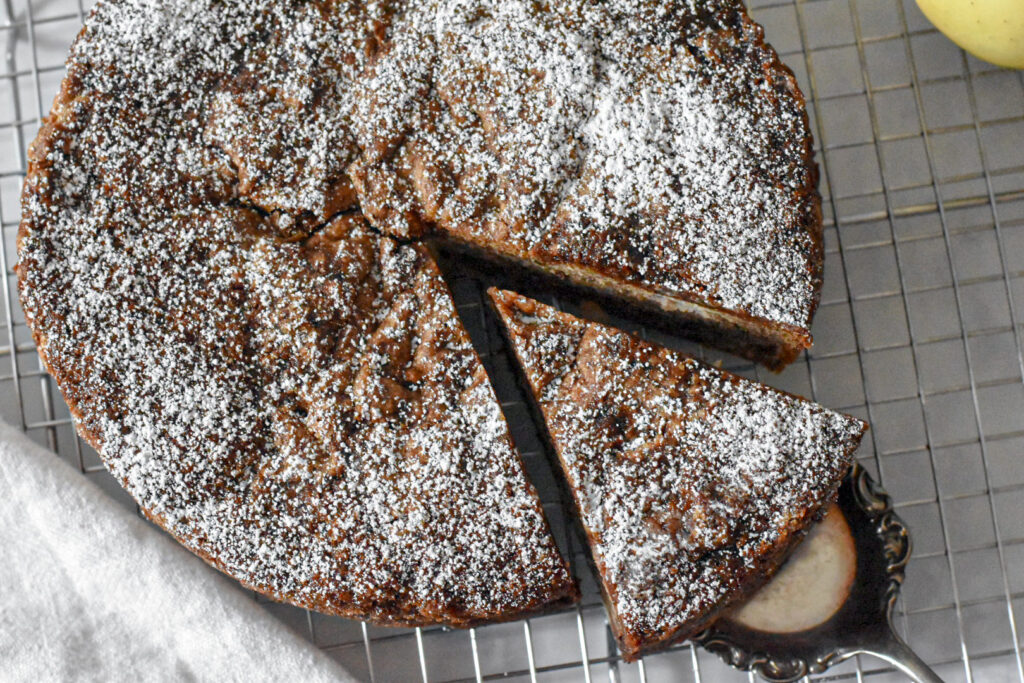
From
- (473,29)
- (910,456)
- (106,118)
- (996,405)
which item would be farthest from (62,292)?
(996,405)

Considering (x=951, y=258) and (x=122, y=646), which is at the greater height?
(x=951, y=258)

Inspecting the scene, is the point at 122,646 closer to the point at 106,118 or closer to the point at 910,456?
the point at 106,118

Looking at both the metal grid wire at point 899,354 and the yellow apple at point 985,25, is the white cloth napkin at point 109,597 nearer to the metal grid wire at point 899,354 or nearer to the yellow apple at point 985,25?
the metal grid wire at point 899,354

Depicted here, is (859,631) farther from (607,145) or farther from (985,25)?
(985,25)

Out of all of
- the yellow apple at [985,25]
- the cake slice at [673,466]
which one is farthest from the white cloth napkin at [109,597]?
the yellow apple at [985,25]

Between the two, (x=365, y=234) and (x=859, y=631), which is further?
(x=859, y=631)

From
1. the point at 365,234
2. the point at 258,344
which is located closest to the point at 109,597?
the point at 258,344

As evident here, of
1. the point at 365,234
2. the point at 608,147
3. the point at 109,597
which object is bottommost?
the point at 109,597
